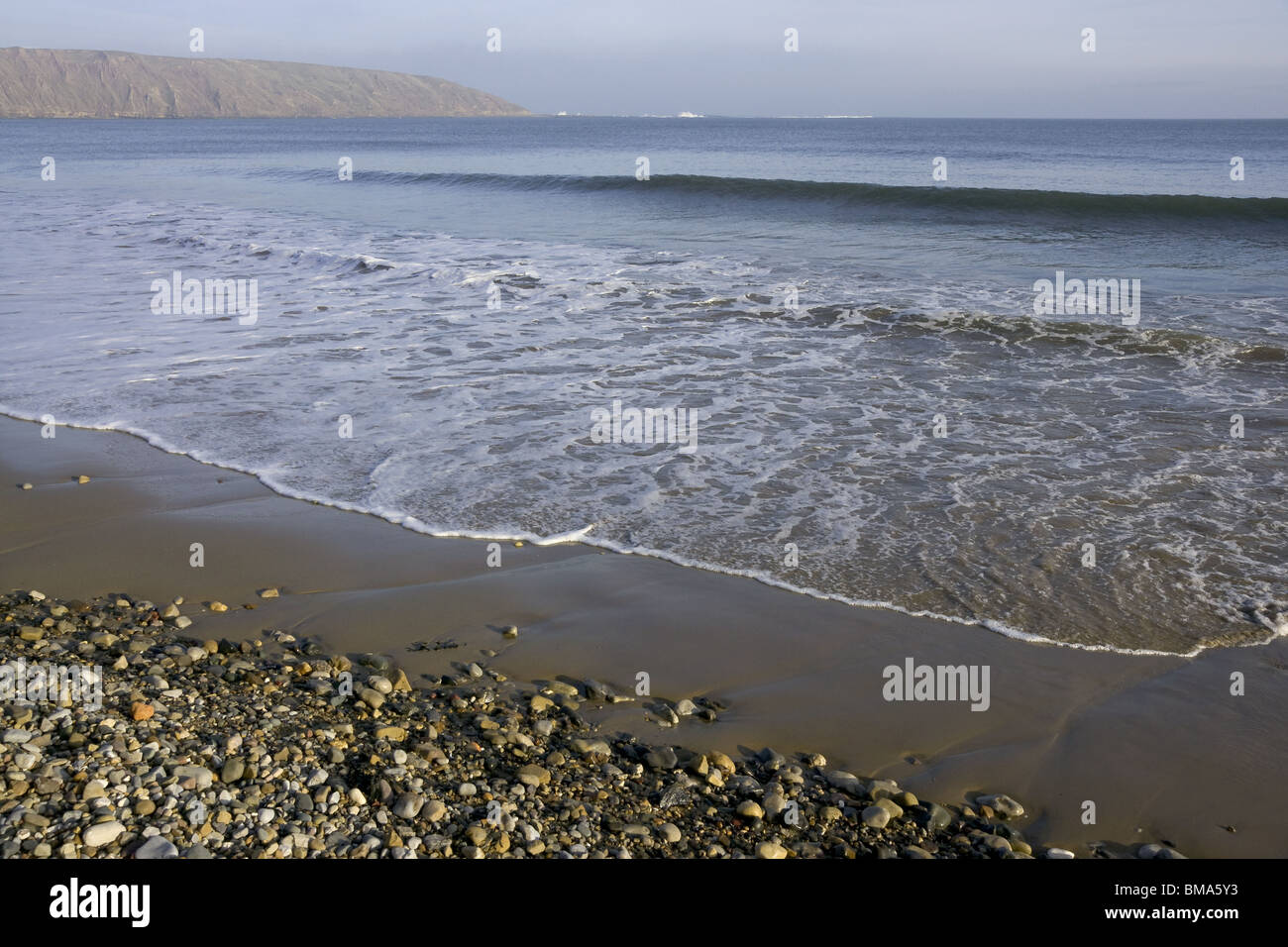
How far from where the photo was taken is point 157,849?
2.77 m

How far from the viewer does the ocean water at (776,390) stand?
553 centimetres

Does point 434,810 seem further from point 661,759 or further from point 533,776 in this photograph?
point 661,759

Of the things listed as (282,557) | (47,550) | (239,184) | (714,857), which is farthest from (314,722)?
(239,184)

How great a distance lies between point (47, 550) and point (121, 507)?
71 cm

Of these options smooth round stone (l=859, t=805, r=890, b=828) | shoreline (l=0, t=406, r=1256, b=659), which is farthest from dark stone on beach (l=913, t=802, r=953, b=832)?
shoreline (l=0, t=406, r=1256, b=659)

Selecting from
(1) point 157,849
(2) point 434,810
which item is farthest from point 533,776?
(1) point 157,849
